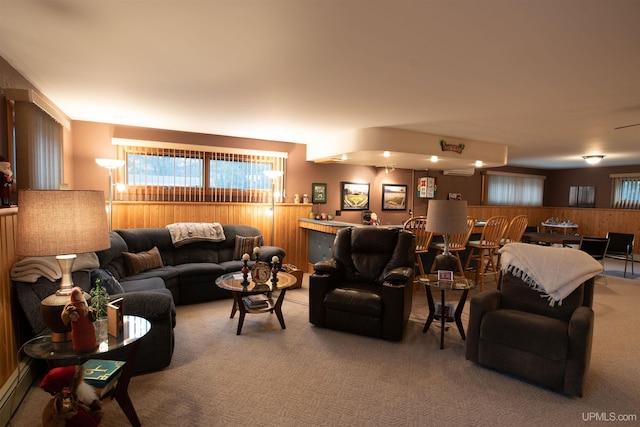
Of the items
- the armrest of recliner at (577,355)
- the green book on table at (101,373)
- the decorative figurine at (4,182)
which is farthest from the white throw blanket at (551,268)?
the decorative figurine at (4,182)

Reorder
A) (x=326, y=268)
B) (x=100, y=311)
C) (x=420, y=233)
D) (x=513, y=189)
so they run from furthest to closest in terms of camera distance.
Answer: (x=513, y=189) < (x=420, y=233) < (x=326, y=268) < (x=100, y=311)

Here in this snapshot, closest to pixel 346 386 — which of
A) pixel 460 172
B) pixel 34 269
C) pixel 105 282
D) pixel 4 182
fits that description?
pixel 105 282

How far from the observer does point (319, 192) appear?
255 inches

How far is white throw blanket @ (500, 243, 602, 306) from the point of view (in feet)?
8.94

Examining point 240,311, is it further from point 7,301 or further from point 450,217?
point 450,217

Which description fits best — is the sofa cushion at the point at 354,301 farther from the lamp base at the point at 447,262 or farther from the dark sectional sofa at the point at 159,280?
the dark sectional sofa at the point at 159,280

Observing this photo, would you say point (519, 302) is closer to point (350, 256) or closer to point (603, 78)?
point (350, 256)

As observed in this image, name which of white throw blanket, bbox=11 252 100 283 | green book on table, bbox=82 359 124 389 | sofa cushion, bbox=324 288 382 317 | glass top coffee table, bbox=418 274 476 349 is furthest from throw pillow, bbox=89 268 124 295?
glass top coffee table, bbox=418 274 476 349

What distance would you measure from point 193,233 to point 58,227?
122 inches

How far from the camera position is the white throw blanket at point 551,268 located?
8.94 feet

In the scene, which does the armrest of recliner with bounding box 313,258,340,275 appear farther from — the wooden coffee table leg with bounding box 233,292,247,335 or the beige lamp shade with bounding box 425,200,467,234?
the beige lamp shade with bounding box 425,200,467,234

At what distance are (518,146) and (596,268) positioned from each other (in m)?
4.18

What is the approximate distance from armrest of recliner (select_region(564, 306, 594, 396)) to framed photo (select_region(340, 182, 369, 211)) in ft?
15.4

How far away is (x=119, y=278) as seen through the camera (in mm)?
3848
